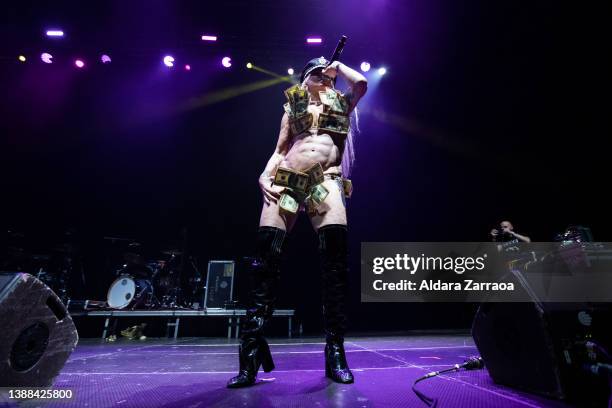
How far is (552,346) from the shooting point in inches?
55.4

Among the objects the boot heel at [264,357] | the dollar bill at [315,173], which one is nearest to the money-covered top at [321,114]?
the dollar bill at [315,173]

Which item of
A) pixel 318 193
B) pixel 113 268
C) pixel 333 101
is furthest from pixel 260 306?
pixel 113 268

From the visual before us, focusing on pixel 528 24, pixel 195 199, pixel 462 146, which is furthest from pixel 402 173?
pixel 195 199

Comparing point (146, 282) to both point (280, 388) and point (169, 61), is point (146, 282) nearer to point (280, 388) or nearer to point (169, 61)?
point (169, 61)

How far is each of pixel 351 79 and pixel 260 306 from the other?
1.78 metres

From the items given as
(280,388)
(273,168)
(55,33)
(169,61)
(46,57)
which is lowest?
(280,388)

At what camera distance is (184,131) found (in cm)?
854

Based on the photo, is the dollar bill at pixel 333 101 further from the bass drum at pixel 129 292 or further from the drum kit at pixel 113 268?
the bass drum at pixel 129 292

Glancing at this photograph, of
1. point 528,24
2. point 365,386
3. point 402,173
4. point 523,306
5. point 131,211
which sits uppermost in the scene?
point 528,24

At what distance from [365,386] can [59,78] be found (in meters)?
10.3

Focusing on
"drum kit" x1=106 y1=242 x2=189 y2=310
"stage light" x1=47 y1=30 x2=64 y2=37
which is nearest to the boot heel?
"drum kit" x1=106 y1=242 x2=189 y2=310

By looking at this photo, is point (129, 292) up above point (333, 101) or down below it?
below

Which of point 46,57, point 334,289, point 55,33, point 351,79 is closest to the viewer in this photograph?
point 334,289

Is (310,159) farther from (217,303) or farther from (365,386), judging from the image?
(217,303)
